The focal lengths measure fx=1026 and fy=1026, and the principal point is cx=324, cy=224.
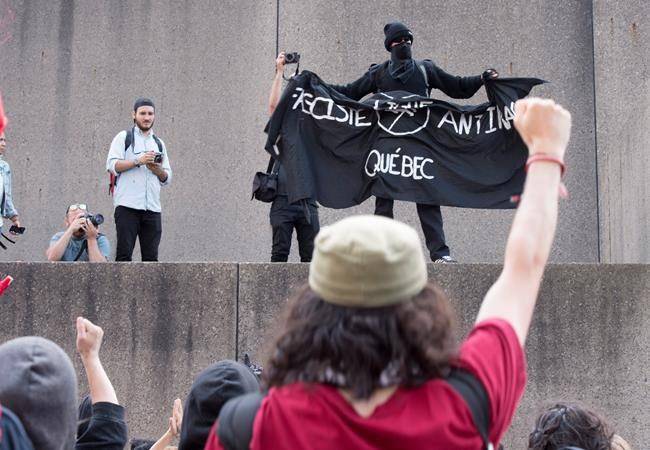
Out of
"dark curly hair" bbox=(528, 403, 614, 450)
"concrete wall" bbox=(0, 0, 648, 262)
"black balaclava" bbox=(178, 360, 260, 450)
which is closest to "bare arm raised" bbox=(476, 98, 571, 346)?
"dark curly hair" bbox=(528, 403, 614, 450)

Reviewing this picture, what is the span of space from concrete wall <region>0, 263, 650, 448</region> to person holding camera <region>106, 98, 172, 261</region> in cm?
159

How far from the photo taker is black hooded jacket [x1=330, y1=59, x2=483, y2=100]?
7000 millimetres

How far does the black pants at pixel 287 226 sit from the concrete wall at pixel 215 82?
2569 millimetres

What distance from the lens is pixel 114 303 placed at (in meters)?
5.85

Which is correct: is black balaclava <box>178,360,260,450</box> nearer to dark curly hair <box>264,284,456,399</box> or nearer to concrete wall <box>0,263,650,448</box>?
dark curly hair <box>264,284,456,399</box>

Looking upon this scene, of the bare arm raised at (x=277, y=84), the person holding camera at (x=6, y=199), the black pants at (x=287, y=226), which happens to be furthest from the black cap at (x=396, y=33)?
the person holding camera at (x=6, y=199)

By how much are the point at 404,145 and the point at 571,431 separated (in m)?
4.23

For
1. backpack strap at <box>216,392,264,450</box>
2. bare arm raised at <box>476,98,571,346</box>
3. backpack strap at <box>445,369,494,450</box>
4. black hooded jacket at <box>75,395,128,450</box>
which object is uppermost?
bare arm raised at <box>476,98,571,346</box>

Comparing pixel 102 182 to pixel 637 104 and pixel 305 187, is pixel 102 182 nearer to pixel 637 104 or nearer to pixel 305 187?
pixel 305 187

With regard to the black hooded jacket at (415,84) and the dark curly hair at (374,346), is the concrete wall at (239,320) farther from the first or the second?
the dark curly hair at (374,346)

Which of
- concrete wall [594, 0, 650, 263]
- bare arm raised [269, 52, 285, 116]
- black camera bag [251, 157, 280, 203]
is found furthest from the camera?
concrete wall [594, 0, 650, 263]

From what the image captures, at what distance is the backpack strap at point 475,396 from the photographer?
1648 mm

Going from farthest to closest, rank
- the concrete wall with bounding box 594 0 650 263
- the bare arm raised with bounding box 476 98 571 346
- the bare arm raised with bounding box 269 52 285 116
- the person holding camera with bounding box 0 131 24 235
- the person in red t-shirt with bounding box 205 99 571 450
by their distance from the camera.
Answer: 1. the concrete wall with bounding box 594 0 650 263
2. the person holding camera with bounding box 0 131 24 235
3. the bare arm raised with bounding box 269 52 285 116
4. the bare arm raised with bounding box 476 98 571 346
5. the person in red t-shirt with bounding box 205 99 571 450

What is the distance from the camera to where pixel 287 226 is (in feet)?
23.5
